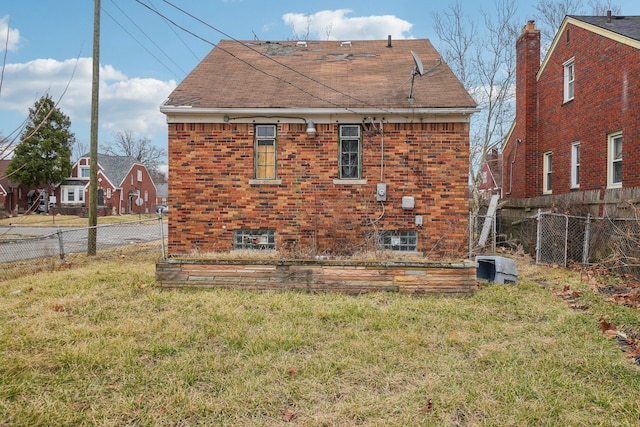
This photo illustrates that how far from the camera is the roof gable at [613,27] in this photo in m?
11.7

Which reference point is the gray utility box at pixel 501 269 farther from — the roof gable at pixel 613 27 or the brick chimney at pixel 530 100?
the brick chimney at pixel 530 100

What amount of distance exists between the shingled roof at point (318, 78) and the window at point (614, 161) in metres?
5.17

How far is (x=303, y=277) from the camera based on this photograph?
6684 millimetres

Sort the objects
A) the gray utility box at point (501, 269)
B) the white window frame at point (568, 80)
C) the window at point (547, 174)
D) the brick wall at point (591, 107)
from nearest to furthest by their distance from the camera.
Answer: the gray utility box at point (501, 269)
the brick wall at point (591, 107)
the white window frame at point (568, 80)
the window at point (547, 174)

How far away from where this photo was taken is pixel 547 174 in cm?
1642

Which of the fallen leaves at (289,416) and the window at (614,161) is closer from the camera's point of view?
the fallen leaves at (289,416)

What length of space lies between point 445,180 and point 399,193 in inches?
44.7

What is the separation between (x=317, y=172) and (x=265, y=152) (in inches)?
55.1

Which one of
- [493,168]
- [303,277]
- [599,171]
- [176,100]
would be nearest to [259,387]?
[303,277]

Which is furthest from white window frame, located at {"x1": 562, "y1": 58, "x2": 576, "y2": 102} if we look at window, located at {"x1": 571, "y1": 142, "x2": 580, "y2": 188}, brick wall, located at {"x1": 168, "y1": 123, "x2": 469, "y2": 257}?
brick wall, located at {"x1": 168, "y1": 123, "x2": 469, "y2": 257}

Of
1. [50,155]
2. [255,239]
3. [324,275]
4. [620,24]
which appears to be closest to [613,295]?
[324,275]

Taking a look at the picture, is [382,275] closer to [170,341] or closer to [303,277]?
[303,277]

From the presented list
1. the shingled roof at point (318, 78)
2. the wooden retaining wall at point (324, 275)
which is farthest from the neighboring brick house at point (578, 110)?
the wooden retaining wall at point (324, 275)

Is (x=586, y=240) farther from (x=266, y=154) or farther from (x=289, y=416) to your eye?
(x=289, y=416)
